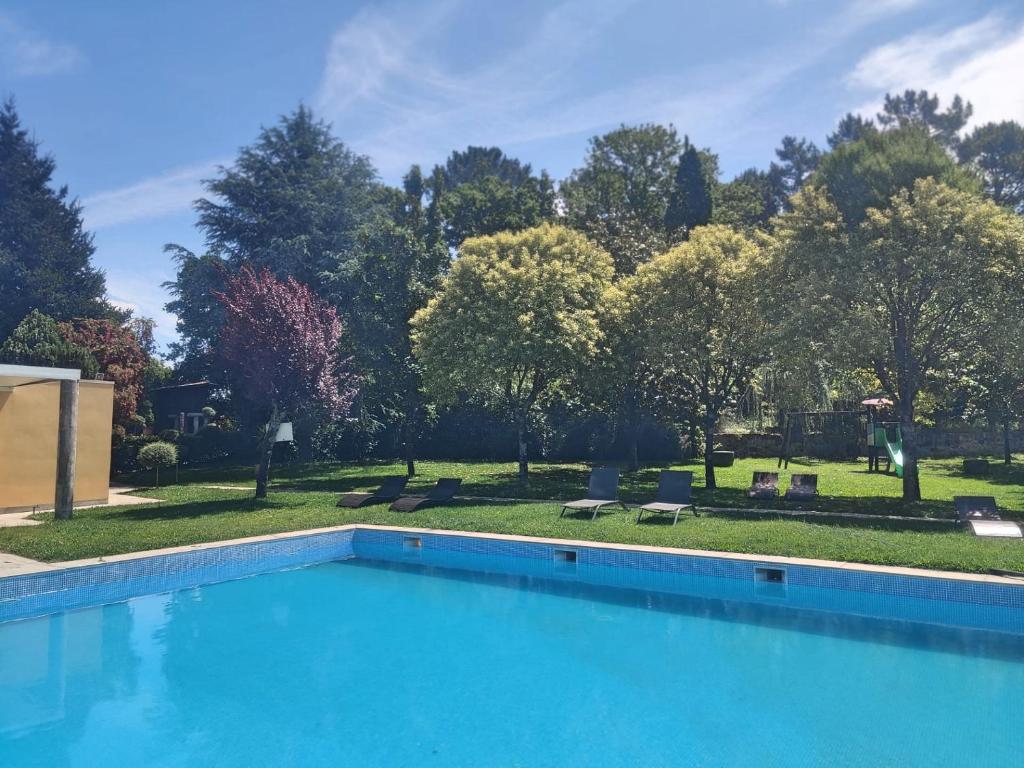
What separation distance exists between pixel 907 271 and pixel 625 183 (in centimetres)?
3091

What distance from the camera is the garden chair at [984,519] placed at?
11.0 meters

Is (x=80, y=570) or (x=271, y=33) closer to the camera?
(x=80, y=570)

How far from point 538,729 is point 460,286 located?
14.2 metres

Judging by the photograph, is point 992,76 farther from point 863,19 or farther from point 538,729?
point 538,729

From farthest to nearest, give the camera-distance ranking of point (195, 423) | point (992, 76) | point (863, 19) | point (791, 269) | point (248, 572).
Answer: point (195, 423) → point (992, 76) → point (791, 269) → point (863, 19) → point (248, 572)

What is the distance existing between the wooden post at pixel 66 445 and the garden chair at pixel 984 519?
1603cm

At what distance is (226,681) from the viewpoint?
23.2 feet

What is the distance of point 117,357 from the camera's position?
26.0m

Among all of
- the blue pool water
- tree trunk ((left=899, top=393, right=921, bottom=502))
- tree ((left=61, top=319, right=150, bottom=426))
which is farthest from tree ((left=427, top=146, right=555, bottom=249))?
the blue pool water

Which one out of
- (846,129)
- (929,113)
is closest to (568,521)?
(929,113)

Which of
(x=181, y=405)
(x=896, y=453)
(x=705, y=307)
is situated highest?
(x=705, y=307)

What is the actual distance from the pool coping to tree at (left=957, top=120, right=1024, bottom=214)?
46509 mm

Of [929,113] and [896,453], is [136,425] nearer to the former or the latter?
[896,453]

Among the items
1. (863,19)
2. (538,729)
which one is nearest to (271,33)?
(863,19)
